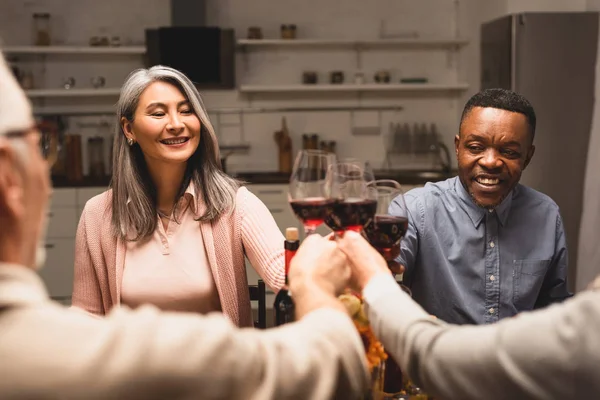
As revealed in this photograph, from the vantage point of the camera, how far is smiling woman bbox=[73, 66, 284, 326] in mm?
2029

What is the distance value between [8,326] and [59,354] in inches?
2.8

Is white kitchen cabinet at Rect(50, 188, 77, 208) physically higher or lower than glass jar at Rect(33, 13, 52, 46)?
lower

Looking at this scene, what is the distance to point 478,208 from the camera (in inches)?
83.8

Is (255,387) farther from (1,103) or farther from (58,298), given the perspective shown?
(58,298)

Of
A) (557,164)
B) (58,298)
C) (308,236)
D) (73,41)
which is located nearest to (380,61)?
(557,164)

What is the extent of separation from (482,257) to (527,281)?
14 centimetres

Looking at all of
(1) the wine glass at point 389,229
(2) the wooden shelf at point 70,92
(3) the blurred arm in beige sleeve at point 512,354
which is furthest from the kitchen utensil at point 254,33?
(3) the blurred arm in beige sleeve at point 512,354

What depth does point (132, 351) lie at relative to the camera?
2.78 ft

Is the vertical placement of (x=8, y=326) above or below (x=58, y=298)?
above

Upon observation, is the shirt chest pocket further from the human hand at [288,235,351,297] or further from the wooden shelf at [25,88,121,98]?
the wooden shelf at [25,88,121,98]

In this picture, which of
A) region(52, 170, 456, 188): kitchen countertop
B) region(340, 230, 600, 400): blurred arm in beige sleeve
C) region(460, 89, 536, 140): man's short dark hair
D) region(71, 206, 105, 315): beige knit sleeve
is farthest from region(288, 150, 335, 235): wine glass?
region(52, 170, 456, 188): kitchen countertop

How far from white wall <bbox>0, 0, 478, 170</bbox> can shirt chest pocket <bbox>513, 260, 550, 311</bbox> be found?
3.87m

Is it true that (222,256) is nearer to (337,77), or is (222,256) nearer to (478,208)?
(478,208)

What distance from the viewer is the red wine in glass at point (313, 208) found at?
→ 1.40 m
